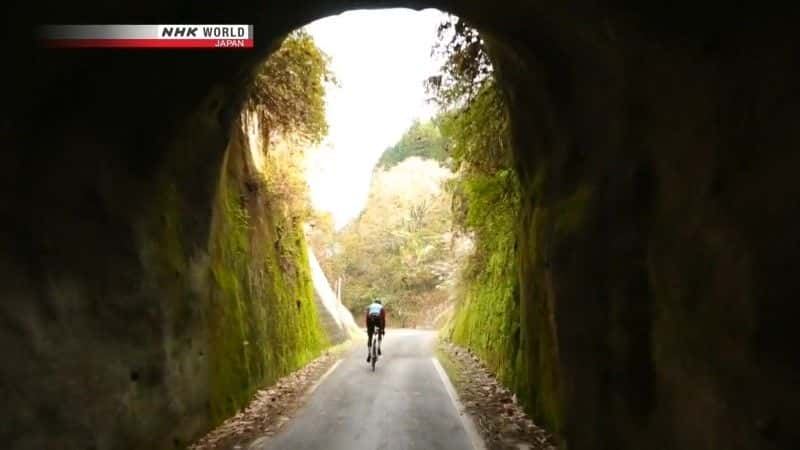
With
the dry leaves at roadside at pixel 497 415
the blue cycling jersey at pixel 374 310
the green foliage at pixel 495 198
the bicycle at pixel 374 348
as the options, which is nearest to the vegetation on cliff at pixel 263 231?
the bicycle at pixel 374 348

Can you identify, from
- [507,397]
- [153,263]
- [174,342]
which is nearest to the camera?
[153,263]

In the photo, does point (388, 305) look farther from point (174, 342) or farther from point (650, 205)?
point (650, 205)

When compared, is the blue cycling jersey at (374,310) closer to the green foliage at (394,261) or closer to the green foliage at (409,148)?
the green foliage at (394,261)

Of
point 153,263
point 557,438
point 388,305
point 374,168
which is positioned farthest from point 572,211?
point 374,168

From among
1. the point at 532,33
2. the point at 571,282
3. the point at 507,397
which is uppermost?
the point at 532,33

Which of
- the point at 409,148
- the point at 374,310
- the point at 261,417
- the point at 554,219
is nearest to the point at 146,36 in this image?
the point at 554,219

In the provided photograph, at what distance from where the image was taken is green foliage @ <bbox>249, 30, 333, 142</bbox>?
1444 cm

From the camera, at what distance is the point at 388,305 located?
169 ft

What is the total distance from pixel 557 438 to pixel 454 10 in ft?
19.8

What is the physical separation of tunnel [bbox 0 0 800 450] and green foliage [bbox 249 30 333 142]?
428cm

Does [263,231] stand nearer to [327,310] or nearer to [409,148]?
[327,310]

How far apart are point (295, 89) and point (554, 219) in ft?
29.8

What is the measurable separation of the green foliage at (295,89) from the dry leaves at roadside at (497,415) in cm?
771

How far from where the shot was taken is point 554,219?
8352 mm
